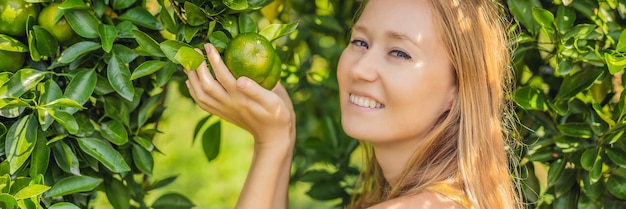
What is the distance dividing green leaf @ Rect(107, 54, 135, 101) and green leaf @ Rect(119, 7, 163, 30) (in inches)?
3.8

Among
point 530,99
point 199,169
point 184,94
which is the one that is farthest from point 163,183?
point 199,169

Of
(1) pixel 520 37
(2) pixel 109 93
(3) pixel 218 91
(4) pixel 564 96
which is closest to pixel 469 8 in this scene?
(1) pixel 520 37

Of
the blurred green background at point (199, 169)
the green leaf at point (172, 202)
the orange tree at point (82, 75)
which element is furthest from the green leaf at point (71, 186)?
the blurred green background at point (199, 169)

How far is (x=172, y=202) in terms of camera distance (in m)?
2.20

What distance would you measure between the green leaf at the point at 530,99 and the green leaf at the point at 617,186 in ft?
0.66

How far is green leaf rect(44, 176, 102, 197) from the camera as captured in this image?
1738mm

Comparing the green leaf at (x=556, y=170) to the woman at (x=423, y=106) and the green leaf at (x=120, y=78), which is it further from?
the green leaf at (x=120, y=78)

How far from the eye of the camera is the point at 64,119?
1.68 meters

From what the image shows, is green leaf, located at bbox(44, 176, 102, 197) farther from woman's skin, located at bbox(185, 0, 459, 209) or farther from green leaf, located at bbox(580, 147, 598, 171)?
green leaf, located at bbox(580, 147, 598, 171)

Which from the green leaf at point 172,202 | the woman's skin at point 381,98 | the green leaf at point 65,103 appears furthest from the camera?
the green leaf at point 172,202

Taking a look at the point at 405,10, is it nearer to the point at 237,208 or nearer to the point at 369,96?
the point at 369,96

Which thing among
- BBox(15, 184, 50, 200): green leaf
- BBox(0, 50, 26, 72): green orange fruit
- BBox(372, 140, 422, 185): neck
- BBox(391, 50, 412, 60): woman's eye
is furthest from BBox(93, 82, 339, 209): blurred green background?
BBox(15, 184, 50, 200): green leaf

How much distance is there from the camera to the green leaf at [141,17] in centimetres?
181

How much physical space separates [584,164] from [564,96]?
6.1 inches
